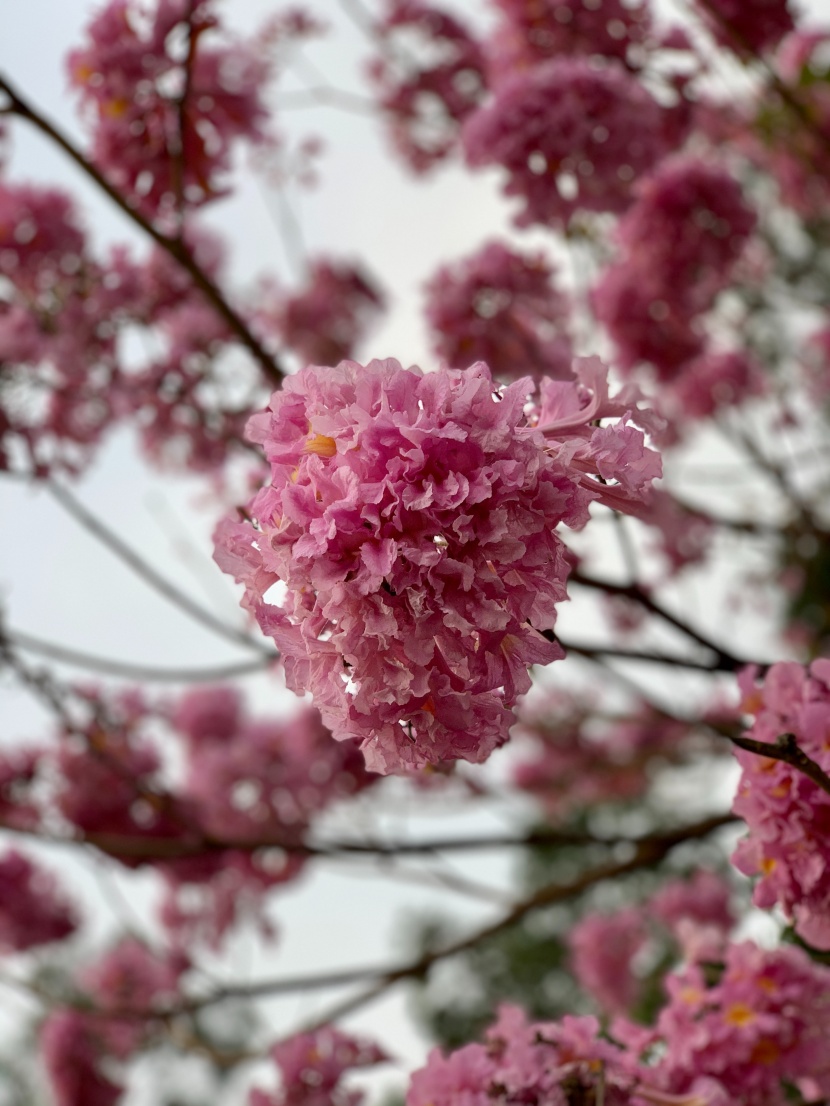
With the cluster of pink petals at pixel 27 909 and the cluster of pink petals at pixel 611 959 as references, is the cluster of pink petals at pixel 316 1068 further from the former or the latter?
the cluster of pink petals at pixel 611 959

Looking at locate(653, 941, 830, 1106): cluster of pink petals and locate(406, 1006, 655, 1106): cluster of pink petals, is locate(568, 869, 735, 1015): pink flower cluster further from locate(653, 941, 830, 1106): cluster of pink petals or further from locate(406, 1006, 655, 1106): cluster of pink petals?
locate(406, 1006, 655, 1106): cluster of pink petals

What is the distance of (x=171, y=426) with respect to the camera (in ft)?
12.1

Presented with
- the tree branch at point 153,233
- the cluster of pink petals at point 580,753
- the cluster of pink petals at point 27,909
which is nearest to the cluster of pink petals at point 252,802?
the cluster of pink petals at point 27,909

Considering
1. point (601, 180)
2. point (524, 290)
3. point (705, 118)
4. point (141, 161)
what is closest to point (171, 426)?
point (141, 161)

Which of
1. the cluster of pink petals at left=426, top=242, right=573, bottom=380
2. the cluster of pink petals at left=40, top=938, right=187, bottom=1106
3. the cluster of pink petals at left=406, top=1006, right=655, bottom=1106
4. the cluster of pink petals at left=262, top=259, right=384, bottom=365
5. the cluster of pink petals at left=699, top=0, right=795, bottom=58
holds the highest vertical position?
the cluster of pink petals at left=262, top=259, right=384, bottom=365

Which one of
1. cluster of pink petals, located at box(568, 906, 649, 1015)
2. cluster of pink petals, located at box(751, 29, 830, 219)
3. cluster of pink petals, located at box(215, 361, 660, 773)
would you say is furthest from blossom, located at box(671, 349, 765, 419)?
cluster of pink petals, located at box(215, 361, 660, 773)

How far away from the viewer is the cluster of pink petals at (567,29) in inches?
133

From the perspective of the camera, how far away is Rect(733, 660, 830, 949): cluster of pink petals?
1.46 m

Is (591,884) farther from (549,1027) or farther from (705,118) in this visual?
(705,118)

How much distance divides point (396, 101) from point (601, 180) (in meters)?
3.00

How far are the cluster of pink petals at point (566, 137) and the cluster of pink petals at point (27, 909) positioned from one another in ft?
14.1

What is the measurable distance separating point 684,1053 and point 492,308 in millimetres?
2651

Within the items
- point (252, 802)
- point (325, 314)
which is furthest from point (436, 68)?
A: point (252, 802)

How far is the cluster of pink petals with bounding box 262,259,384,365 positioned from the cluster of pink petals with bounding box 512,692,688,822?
8.40 ft
